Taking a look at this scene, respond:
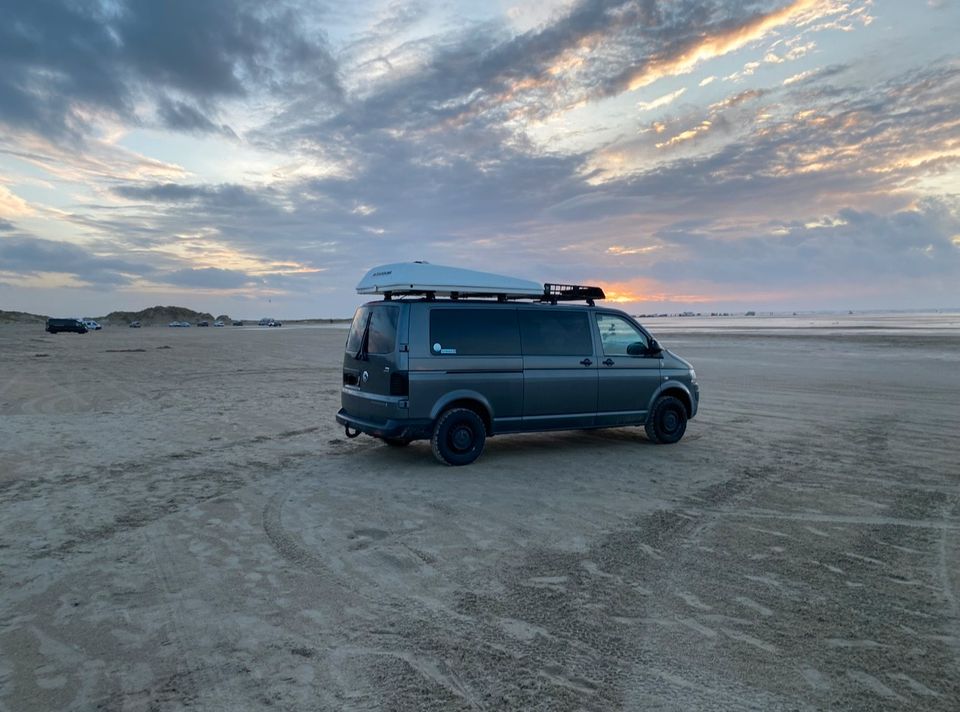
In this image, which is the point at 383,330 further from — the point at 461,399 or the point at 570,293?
the point at 570,293

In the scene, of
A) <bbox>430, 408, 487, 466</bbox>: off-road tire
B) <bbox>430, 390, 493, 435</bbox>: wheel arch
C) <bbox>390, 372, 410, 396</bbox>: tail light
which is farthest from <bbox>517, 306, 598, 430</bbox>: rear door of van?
<bbox>390, 372, 410, 396</bbox>: tail light

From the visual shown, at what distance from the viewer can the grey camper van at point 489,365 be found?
7918 millimetres

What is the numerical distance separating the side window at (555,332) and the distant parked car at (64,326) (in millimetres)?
70382

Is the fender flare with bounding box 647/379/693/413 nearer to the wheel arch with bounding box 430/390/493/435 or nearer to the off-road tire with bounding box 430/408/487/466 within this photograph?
the wheel arch with bounding box 430/390/493/435

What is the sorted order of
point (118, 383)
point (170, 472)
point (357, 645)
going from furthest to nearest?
point (118, 383) → point (170, 472) → point (357, 645)

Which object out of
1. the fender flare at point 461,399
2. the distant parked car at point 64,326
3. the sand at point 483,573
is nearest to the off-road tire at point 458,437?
the fender flare at point 461,399

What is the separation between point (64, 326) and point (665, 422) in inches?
2807

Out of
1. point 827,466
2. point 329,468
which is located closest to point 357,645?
point 329,468

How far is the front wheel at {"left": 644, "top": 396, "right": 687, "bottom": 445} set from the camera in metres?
9.54

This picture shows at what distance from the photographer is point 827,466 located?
805 centimetres

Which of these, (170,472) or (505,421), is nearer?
(170,472)

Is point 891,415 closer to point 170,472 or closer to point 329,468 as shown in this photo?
point 329,468

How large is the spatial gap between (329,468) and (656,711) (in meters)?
5.75

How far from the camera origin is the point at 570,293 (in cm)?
934
